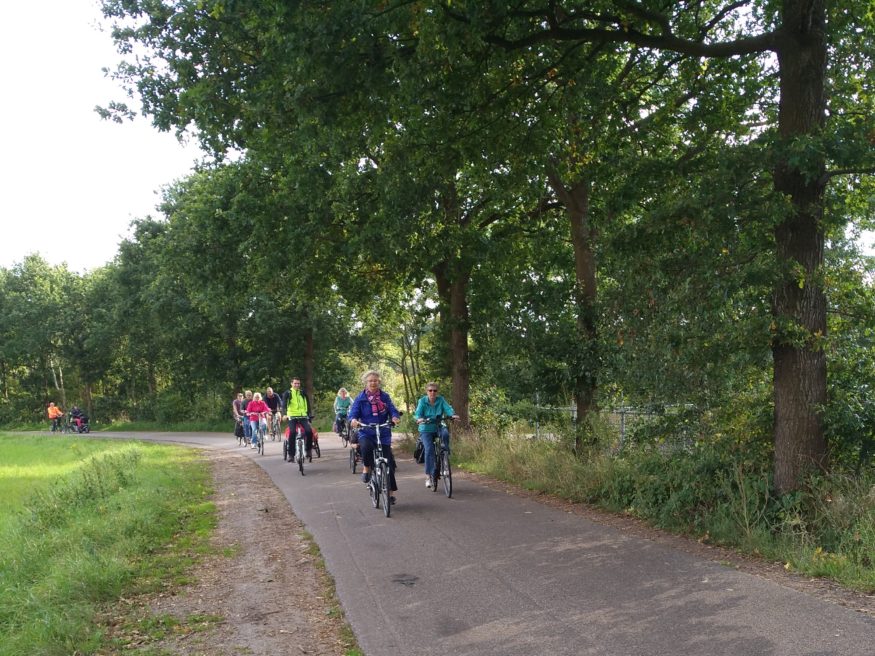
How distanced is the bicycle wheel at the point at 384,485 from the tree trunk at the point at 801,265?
489 centimetres

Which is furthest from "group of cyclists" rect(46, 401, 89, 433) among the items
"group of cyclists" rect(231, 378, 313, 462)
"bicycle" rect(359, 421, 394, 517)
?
"bicycle" rect(359, 421, 394, 517)

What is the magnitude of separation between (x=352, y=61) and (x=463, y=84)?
1.53 m

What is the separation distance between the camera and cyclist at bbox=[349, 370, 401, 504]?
1076 cm

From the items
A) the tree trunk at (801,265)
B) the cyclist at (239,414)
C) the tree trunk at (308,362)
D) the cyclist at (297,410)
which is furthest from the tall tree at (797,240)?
the tree trunk at (308,362)

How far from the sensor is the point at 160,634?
224 inches

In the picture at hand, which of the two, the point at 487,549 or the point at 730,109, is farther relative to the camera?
the point at 730,109

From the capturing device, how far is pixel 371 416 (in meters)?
10.9

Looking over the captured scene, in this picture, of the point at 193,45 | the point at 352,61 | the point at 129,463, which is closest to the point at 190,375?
the point at 129,463

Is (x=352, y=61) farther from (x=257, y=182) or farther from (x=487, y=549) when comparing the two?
(x=257, y=182)

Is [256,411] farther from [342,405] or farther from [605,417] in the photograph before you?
[605,417]

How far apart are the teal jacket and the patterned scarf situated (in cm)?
129

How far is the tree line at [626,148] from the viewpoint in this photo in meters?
8.03

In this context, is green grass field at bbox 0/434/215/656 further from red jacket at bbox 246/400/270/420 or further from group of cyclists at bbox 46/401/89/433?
group of cyclists at bbox 46/401/89/433

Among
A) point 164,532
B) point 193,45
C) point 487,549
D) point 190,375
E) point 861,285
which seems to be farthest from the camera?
point 190,375
